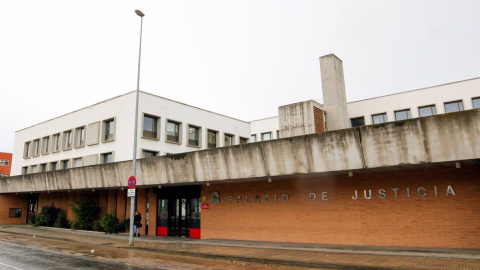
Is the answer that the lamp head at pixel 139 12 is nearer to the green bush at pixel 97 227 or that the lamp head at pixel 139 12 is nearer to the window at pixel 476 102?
the green bush at pixel 97 227

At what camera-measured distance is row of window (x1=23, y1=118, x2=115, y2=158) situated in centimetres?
2987

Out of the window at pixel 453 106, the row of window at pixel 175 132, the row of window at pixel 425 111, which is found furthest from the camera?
the window at pixel 453 106

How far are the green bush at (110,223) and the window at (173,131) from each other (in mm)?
8095

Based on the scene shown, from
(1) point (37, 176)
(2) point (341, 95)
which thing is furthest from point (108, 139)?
(2) point (341, 95)

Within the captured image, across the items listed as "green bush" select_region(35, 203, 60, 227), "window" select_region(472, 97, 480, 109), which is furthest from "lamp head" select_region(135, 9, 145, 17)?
"window" select_region(472, 97, 480, 109)

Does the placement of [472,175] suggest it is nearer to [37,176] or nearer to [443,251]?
[443,251]

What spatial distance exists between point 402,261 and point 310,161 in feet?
17.2

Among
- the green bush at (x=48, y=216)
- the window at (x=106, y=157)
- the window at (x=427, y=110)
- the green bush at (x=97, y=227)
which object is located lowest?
the green bush at (x=97, y=227)

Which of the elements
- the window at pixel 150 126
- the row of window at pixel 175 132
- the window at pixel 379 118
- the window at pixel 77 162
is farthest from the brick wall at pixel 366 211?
the window at pixel 379 118

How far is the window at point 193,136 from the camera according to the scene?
32009 millimetres

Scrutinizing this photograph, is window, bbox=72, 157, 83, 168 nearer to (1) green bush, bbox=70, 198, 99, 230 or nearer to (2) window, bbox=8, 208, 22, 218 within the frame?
(1) green bush, bbox=70, 198, 99, 230

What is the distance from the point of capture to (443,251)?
1248 centimetres

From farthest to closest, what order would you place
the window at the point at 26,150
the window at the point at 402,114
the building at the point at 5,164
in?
the building at the point at 5,164 < the window at the point at 26,150 < the window at the point at 402,114

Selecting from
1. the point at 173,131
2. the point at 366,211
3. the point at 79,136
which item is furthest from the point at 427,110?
the point at 79,136
